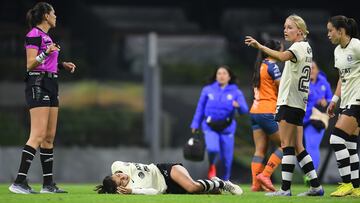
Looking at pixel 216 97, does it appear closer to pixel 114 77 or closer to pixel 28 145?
pixel 28 145

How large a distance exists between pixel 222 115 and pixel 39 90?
16.6ft

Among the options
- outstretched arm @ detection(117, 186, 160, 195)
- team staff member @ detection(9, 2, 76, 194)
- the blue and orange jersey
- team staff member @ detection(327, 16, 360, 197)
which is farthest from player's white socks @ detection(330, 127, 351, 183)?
team staff member @ detection(9, 2, 76, 194)

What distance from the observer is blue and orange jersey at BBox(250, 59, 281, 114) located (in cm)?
1357

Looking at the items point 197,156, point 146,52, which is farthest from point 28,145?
point 146,52

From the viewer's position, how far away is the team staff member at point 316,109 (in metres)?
15.8

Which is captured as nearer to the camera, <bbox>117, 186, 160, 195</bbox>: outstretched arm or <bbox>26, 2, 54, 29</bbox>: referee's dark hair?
<bbox>117, 186, 160, 195</bbox>: outstretched arm

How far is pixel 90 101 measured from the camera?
2378cm

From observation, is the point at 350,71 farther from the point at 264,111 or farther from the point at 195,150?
the point at 195,150

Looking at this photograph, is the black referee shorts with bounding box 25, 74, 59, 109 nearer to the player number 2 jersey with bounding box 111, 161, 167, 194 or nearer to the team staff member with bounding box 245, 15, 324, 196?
the player number 2 jersey with bounding box 111, 161, 167, 194

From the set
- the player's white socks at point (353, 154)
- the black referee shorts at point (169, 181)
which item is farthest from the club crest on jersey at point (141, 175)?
the player's white socks at point (353, 154)

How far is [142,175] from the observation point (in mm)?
11719

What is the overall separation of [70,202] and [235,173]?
10.6 m

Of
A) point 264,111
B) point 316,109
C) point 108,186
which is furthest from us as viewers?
point 316,109

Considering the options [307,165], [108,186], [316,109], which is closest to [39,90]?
[108,186]
